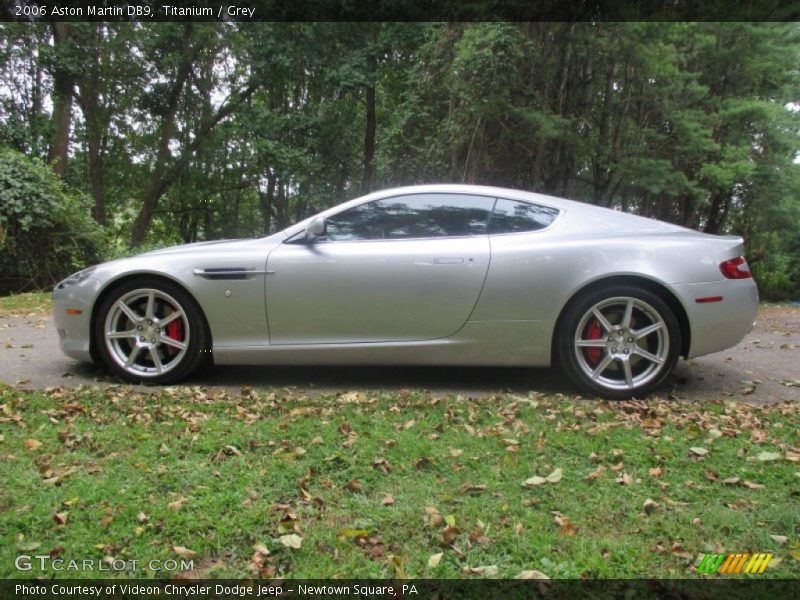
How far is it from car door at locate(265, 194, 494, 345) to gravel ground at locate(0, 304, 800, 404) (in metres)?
0.41

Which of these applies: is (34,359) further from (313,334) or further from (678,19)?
(678,19)

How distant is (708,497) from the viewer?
95.0 inches

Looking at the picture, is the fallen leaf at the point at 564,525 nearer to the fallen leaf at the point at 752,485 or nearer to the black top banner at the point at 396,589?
the black top banner at the point at 396,589

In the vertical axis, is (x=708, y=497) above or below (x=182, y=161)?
below

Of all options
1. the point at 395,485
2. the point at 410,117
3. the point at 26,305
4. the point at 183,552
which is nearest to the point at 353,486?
the point at 395,485

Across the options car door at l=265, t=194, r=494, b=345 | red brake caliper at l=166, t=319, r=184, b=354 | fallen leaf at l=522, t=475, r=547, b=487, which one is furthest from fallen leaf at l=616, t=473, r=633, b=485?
red brake caliper at l=166, t=319, r=184, b=354

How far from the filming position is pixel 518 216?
411 centimetres

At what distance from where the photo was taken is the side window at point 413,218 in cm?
409

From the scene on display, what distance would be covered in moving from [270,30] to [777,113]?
36.0 feet

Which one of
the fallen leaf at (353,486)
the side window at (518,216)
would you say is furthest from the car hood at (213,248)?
the fallen leaf at (353,486)

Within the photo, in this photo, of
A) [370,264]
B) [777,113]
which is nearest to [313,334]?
[370,264]

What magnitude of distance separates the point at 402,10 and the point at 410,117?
3.09m

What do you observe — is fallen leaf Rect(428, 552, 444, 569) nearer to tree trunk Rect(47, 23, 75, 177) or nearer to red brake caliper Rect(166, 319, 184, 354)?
red brake caliper Rect(166, 319, 184, 354)

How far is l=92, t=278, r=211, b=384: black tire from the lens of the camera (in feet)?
13.3
